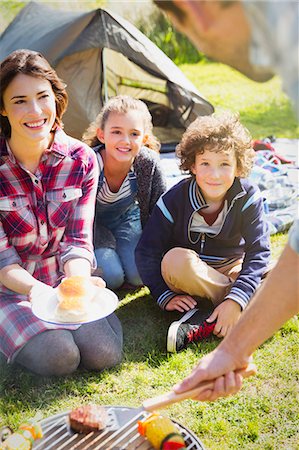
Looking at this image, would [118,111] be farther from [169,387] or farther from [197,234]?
[169,387]

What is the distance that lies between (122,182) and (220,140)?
0.56 meters

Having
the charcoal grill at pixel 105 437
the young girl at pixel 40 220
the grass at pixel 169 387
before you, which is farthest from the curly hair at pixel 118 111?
the charcoal grill at pixel 105 437

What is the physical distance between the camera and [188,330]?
7.96ft

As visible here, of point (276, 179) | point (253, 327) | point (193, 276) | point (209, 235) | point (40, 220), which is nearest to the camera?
point (253, 327)

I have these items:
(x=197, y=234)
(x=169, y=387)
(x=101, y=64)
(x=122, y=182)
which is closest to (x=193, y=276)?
(x=197, y=234)

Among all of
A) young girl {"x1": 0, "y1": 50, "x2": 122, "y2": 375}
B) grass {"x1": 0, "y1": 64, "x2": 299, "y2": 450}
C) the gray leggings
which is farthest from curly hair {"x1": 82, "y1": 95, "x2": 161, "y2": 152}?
the gray leggings

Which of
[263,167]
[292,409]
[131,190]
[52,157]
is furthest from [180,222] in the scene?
[263,167]

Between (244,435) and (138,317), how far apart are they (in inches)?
32.7

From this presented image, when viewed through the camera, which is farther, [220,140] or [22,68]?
[220,140]

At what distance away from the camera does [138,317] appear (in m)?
2.66

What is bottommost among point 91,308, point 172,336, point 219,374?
point 172,336

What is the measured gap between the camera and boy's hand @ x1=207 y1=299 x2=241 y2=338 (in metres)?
2.45

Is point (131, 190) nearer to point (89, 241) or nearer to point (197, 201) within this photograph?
point (197, 201)

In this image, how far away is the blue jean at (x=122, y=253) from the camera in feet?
9.41
